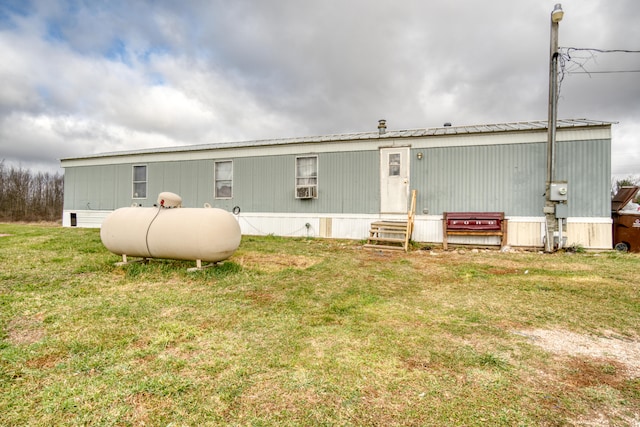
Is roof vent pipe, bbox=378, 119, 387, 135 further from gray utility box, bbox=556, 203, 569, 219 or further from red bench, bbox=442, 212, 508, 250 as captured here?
gray utility box, bbox=556, 203, 569, 219

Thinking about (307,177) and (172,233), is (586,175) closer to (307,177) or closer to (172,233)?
(307,177)

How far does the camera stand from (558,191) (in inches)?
315

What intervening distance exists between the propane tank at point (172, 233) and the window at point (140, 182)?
8094mm

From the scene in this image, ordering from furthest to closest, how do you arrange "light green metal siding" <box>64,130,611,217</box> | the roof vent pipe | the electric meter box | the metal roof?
the roof vent pipe
the metal roof
"light green metal siding" <box>64,130,611,217</box>
the electric meter box

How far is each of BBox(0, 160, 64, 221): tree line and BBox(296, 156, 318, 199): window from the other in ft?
82.0

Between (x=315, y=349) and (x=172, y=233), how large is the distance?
153 inches

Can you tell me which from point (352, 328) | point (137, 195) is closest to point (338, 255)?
point (352, 328)

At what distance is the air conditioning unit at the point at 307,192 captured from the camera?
35.2 feet

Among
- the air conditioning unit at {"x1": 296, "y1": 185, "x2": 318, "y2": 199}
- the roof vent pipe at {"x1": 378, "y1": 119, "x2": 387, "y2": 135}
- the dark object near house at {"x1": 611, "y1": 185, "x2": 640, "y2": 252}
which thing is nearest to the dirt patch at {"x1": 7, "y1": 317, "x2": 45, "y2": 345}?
the air conditioning unit at {"x1": 296, "y1": 185, "x2": 318, "y2": 199}

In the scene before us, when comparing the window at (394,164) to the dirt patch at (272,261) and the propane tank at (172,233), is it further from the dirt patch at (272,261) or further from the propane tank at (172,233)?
the propane tank at (172,233)

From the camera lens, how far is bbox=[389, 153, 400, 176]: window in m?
9.88

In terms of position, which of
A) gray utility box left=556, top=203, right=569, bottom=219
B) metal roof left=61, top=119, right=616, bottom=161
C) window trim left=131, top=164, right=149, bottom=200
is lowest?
gray utility box left=556, top=203, right=569, bottom=219

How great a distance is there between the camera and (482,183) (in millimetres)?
9086

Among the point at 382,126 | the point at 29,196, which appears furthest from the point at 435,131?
the point at 29,196
